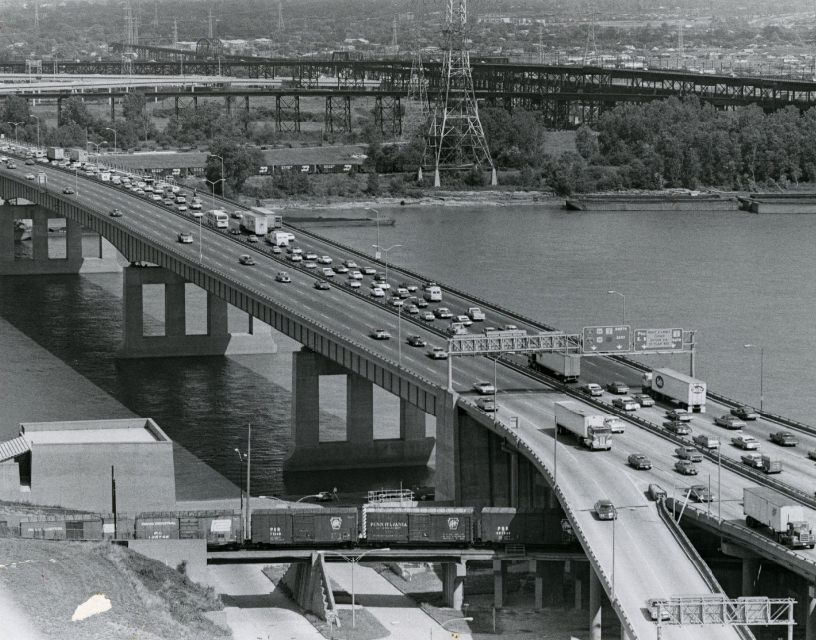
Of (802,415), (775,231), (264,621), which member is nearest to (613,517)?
(264,621)

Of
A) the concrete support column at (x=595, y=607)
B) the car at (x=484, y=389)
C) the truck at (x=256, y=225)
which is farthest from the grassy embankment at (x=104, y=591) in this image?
the truck at (x=256, y=225)

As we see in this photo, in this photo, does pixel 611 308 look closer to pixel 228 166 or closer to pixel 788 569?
pixel 788 569

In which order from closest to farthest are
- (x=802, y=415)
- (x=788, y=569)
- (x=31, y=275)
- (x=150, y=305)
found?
(x=788, y=569) < (x=802, y=415) < (x=150, y=305) < (x=31, y=275)

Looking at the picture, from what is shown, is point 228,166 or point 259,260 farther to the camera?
point 228,166

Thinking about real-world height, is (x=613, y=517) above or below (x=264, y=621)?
above

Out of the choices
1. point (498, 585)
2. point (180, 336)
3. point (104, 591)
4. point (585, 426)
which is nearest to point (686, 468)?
point (585, 426)

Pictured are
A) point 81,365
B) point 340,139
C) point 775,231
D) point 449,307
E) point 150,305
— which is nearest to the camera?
point 449,307

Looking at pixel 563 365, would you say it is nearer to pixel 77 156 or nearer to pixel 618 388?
pixel 618 388

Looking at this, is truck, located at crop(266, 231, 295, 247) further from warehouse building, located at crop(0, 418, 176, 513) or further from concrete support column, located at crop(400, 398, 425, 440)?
warehouse building, located at crop(0, 418, 176, 513)
